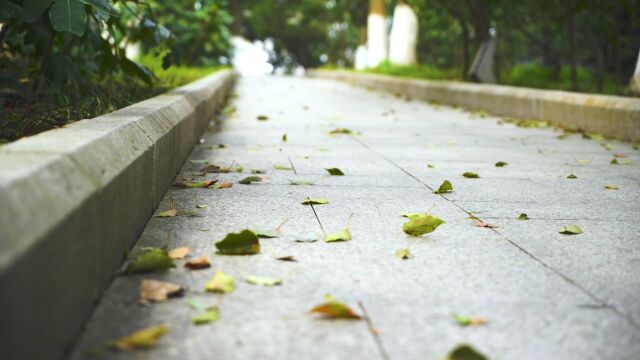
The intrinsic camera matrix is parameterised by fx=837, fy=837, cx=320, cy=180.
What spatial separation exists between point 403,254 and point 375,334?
876mm

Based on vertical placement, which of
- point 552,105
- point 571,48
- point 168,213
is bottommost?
point 552,105

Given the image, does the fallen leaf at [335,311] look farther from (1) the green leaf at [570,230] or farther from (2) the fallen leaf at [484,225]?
(1) the green leaf at [570,230]

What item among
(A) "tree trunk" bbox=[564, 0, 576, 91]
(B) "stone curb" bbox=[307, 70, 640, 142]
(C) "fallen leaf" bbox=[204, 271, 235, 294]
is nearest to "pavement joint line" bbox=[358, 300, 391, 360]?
(C) "fallen leaf" bbox=[204, 271, 235, 294]

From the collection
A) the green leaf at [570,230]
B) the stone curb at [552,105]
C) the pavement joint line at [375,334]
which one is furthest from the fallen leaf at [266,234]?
the stone curb at [552,105]

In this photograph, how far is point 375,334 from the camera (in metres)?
2.33

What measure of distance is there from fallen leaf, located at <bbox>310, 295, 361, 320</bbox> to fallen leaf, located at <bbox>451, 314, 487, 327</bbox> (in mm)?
288

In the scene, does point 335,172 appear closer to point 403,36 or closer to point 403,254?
point 403,254

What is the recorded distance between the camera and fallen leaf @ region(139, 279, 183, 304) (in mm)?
A: 2596

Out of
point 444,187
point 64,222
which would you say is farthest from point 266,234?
point 444,187

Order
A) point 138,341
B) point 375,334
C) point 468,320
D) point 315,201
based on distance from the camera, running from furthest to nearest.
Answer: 1. point 315,201
2. point 468,320
3. point 375,334
4. point 138,341

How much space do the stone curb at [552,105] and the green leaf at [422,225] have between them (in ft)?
16.5

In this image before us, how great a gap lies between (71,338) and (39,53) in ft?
12.7

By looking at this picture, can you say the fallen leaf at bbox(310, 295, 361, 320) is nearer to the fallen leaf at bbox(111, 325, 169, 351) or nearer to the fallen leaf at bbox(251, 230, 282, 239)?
the fallen leaf at bbox(111, 325, 169, 351)

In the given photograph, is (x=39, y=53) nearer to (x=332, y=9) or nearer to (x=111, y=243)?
(x=111, y=243)
